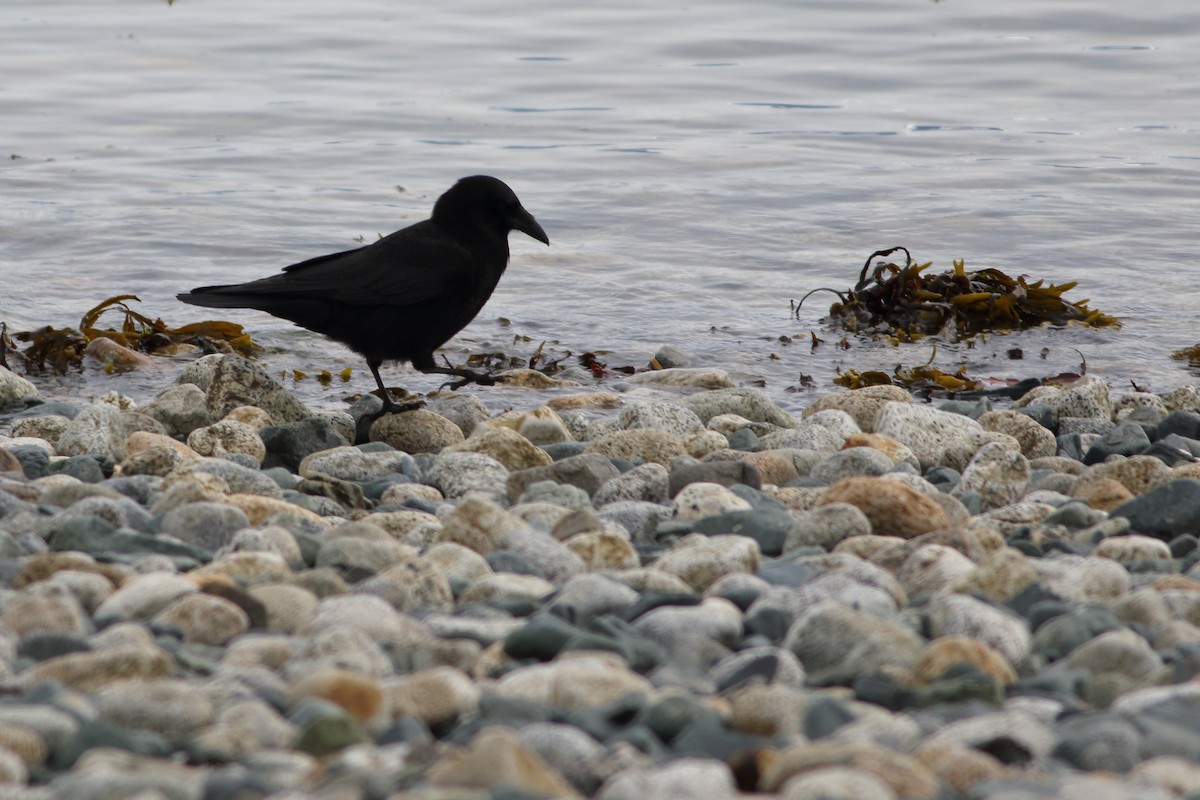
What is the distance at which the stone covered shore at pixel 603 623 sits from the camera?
2.12 metres

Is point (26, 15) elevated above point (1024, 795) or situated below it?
above

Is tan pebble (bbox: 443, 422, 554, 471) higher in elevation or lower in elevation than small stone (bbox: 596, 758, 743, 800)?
lower

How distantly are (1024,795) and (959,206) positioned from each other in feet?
28.1

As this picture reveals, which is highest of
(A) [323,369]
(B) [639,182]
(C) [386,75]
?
(C) [386,75]

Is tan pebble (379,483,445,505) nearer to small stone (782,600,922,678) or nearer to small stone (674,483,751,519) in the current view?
small stone (674,483,751,519)

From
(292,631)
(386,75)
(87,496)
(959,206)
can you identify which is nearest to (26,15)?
(386,75)

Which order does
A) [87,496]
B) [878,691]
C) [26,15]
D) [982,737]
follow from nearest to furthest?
[982,737] → [878,691] → [87,496] → [26,15]

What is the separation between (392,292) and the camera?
5555mm

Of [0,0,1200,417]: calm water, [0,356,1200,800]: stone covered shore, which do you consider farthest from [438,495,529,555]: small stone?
[0,0,1200,417]: calm water

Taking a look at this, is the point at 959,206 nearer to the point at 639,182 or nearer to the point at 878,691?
the point at 639,182

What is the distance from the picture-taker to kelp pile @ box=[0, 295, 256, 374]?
6625mm

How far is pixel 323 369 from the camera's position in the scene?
6.89 meters

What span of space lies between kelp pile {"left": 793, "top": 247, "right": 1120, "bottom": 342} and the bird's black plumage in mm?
2398

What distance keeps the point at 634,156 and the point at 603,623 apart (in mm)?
9254
